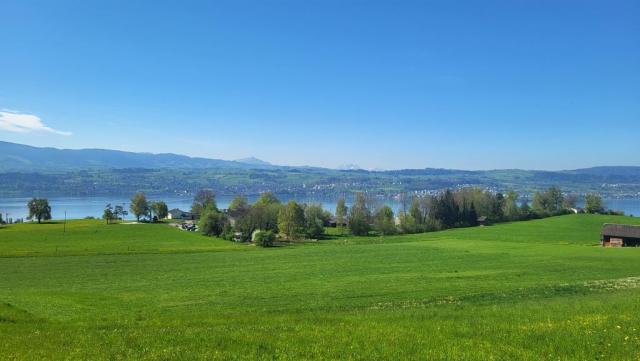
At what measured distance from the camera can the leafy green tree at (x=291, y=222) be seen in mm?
100375

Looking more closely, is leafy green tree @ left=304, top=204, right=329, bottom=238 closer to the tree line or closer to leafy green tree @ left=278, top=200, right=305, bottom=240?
the tree line

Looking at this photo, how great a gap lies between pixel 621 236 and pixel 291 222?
6034cm

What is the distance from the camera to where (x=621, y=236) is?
6888 centimetres

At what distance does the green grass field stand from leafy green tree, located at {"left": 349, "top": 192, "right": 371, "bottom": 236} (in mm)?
51810

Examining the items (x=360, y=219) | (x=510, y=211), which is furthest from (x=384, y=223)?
(x=510, y=211)

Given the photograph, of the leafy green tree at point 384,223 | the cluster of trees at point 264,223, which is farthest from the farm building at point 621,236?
the cluster of trees at point 264,223

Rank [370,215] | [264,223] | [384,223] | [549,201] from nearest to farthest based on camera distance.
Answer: [264,223], [384,223], [370,215], [549,201]

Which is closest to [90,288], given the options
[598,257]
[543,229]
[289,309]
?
[289,309]

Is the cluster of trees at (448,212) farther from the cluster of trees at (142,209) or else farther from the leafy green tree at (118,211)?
the leafy green tree at (118,211)

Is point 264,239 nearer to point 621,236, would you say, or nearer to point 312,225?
point 312,225

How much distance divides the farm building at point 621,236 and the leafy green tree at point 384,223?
158ft

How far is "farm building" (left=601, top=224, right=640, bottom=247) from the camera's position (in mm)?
67938

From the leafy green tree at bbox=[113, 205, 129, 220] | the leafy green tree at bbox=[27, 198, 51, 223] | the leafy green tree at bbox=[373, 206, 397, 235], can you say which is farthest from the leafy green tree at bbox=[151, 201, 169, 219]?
the leafy green tree at bbox=[373, 206, 397, 235]

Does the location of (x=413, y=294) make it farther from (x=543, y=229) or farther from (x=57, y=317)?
(x=543, y=229)
